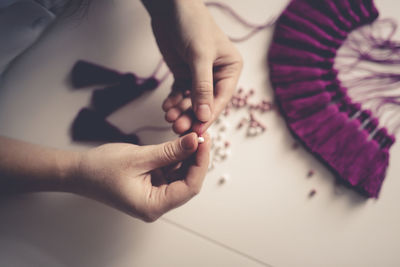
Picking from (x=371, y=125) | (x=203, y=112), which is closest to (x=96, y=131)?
(x=203, y=112)

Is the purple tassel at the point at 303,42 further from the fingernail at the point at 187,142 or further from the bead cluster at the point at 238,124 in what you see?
the fingernail at the point at 187,142

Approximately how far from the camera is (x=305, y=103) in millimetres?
846

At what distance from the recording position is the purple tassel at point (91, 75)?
0.87 metres

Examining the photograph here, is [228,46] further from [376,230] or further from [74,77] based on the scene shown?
[376,230]

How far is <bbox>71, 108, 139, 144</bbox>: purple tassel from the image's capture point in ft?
2.78

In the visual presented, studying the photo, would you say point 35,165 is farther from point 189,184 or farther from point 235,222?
point 235,222

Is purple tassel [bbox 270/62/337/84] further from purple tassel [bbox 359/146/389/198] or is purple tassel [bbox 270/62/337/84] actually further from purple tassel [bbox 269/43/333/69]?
purple tassel [bbox 359/146/389/198]

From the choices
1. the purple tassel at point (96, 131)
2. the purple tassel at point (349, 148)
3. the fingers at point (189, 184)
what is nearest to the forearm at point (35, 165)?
the purple tassel at point (96, 131)

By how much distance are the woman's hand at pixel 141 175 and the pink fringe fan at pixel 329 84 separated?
1.20 feet

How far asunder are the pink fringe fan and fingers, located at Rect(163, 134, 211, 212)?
341 millimetres

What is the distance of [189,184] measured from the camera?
65cm

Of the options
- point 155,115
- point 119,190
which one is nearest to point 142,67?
point 155,115

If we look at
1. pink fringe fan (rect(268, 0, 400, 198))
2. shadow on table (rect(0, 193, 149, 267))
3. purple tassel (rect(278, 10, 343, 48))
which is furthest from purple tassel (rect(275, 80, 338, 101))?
shadow on table (rect(0, 193, 149, 267))

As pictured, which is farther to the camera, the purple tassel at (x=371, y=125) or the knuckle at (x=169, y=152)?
the purple tassel at (x=371, y=125)
